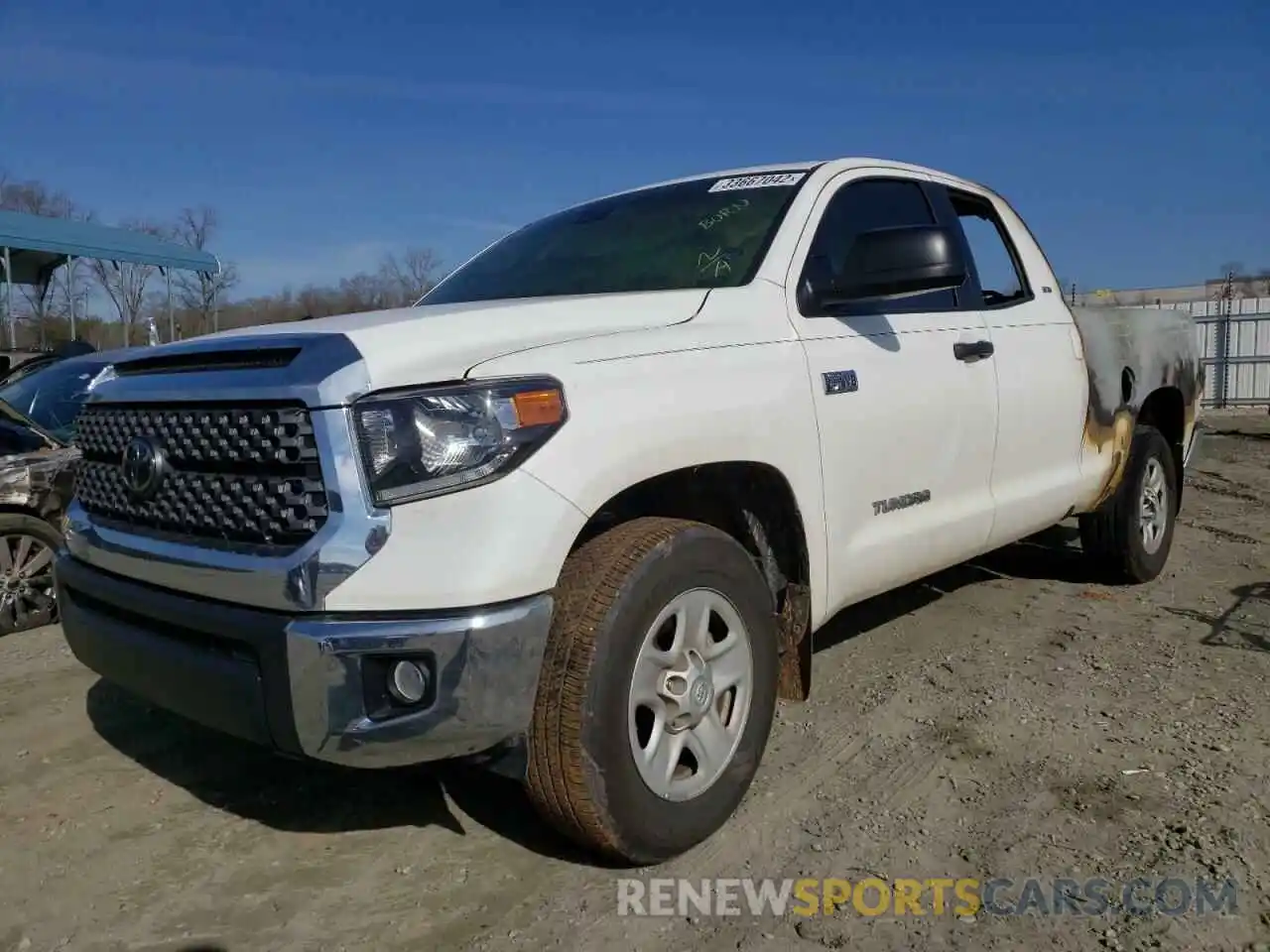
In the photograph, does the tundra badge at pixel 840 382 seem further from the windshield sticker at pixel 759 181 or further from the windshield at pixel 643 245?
the windshield sticker at pixel 759 181

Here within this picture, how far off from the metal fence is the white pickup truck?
53.9 feet

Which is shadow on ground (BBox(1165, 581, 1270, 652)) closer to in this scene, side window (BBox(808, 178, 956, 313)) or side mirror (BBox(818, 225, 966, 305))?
side window (BBox(808, 178, 956, 313))

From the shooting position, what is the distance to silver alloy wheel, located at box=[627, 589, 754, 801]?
2.58m

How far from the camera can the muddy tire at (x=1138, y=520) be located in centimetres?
519

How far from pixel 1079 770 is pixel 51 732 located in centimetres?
350

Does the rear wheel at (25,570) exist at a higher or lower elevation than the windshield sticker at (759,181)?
lower

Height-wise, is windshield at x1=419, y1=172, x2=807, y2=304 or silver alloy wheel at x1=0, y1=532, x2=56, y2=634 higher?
windshield at x1=419, y1=172, x2=807, y2=304

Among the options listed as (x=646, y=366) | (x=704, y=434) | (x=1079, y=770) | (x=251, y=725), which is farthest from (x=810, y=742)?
(x=251, y=725)

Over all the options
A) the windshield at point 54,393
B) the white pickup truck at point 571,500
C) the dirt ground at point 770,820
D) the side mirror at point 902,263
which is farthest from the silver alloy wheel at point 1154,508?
the windshield at point 54,393

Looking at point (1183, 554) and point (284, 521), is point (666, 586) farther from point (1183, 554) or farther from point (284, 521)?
point (1183, 554)

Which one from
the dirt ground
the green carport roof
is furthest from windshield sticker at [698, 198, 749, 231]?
the green carport roof

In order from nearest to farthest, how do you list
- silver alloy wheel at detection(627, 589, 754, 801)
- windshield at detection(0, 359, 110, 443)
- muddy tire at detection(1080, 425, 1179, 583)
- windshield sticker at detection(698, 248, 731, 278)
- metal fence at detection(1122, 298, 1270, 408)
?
silver alloy wheel at detection(627, 589, 754, 801)
windshield sticker at detection(698, 248, 731, 278)
muddy tire at detection(1080, 425, 1179, 583)
windshield at detection(0, 359, 110, 443)
metal fence at detection(1122, 298, 1270, 408)

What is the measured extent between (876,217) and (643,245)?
35.8 inches

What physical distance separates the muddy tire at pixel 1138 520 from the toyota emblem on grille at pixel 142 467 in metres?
4.33
